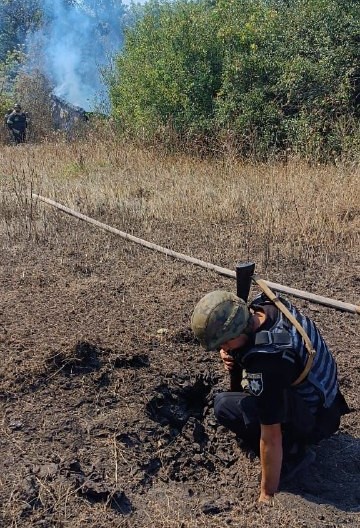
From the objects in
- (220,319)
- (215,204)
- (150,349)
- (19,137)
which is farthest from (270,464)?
(19,137)

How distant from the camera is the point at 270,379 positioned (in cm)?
278

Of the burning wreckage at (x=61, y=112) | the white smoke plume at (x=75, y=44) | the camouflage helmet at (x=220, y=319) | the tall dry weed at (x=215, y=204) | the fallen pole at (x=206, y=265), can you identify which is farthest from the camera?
the white smoke plume at (x=75, y=44)

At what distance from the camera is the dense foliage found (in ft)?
31.9

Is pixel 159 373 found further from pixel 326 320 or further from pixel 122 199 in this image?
pixel 122 199

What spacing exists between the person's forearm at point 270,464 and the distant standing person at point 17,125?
16.5 metres

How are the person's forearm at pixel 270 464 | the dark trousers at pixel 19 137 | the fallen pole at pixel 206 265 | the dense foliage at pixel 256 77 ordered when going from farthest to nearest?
the dark trousers at pixel 19 137
the dense foliage at pixel 256 77
the fallen pole at pixel 206 265
the person's forearm at pixel 270 464

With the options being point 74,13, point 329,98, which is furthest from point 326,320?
point 74,13

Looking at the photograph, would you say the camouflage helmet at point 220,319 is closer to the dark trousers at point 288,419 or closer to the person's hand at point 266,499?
the dark trousers at point 288,419

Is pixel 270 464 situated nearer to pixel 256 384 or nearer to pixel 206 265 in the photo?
pixel 256 384

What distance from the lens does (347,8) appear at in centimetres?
998

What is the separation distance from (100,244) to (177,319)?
201 centimetres

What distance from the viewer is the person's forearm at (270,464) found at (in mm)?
2855

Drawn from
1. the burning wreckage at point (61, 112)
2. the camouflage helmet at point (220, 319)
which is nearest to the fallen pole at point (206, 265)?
the camouflage helmet at point (220, 319)

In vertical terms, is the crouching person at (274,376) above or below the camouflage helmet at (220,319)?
below
